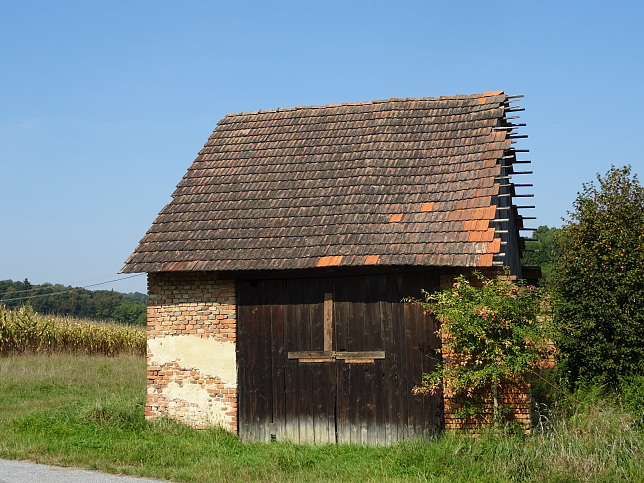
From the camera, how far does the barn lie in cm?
1221

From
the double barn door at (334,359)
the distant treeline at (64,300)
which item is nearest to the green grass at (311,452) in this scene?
the double barn door at (334,359)

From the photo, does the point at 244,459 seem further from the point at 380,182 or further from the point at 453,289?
the point at 380,182

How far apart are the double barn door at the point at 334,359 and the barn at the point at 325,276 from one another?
0.02 m

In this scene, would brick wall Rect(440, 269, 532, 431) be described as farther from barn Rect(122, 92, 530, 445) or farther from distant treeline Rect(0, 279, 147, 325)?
distant treeline Rect(0, 279, 147, 325)

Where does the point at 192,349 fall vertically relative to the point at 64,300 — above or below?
below

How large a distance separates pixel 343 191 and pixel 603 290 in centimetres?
509

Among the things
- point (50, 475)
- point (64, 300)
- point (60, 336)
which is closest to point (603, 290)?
point (50, 475)

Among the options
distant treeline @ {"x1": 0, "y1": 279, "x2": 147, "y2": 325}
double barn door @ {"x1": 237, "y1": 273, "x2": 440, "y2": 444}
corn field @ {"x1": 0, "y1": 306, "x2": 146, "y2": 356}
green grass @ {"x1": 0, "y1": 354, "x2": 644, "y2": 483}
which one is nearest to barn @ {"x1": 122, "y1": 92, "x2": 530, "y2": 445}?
double barn door @ {"x1": 237, "y1": 273, "x2": 440, "y2": 444}

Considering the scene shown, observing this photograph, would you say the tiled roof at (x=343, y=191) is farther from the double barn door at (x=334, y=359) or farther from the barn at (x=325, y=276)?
the double barn door at (x=334, y=359)

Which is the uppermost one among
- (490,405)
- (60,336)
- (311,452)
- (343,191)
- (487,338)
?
(343,191)

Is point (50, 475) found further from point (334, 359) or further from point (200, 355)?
point (334, 359)

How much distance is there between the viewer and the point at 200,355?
13156 millimetres

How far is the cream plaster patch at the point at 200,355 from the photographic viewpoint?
13023 millimetres

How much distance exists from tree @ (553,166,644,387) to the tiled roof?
7.93 feet
